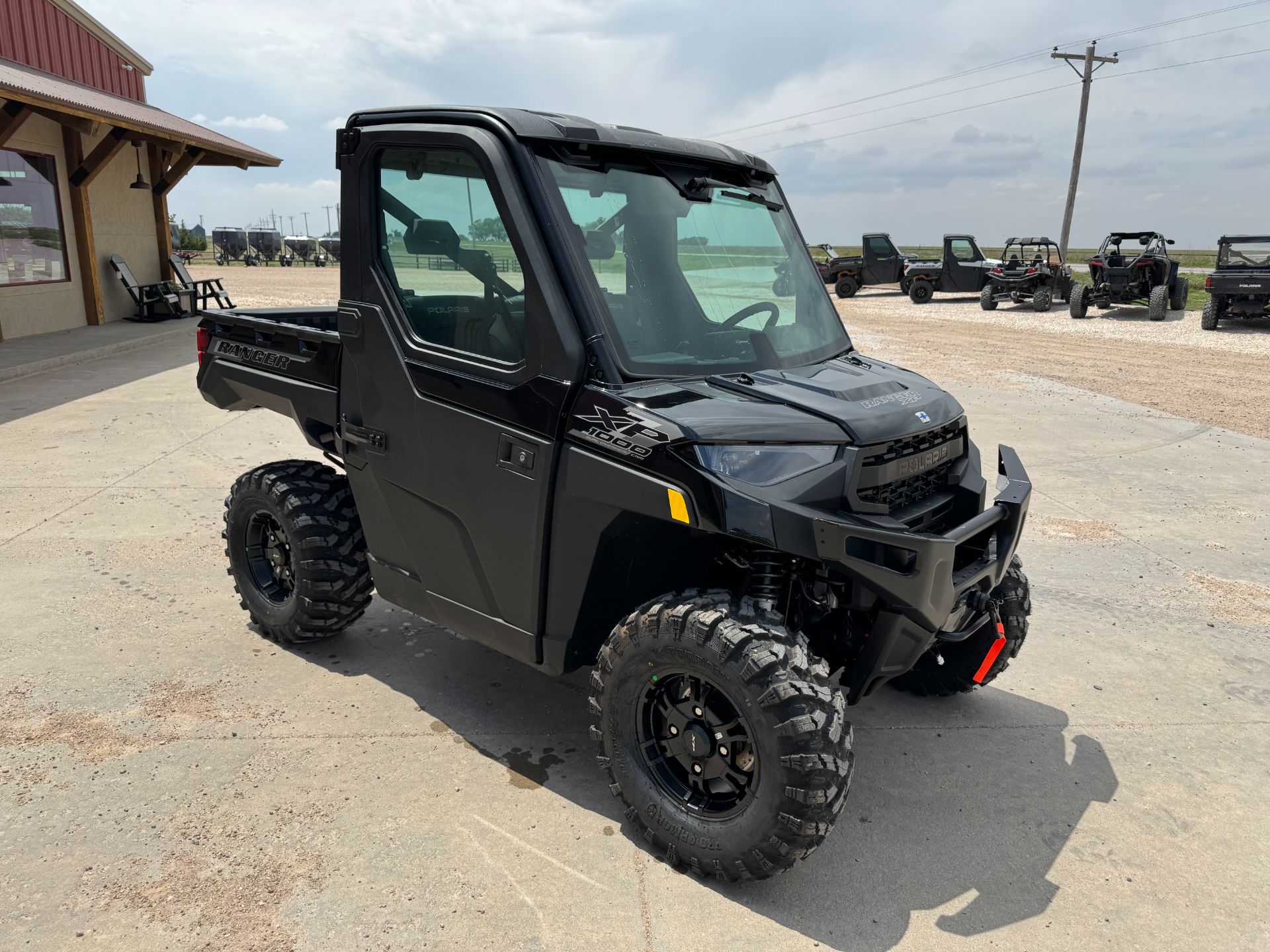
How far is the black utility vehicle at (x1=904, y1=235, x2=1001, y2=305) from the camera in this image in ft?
88.8

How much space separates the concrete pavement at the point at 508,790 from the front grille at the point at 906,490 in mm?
1098

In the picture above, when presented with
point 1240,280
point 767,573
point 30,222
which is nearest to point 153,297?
point 30,222

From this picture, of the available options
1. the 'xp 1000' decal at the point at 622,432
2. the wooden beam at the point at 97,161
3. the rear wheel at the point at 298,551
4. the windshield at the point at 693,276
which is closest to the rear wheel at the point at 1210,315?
the windshield at the point at 693,276

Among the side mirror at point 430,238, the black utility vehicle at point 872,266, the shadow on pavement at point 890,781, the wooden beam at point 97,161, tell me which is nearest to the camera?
the shadow on pavement at point 890,781

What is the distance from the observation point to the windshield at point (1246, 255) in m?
18.9

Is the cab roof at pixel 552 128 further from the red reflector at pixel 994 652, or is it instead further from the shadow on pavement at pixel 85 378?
the shadow on pavement at pixel 85 378

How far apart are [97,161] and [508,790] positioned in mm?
16104

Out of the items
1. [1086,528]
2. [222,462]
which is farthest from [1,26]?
[1086,528]

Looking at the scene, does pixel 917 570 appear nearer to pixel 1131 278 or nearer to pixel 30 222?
pixel 30 222

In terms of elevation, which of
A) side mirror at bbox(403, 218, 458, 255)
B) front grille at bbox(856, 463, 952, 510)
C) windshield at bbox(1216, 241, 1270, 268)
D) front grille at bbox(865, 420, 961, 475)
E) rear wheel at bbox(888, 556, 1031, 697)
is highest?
windshield at bbox(1216, 241, 1270, 268)

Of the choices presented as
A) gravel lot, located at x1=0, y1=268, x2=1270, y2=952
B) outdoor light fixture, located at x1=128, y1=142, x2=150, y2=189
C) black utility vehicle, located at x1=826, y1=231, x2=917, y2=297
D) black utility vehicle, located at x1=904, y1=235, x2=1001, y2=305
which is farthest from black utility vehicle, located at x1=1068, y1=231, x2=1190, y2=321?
outdoor light fixture, located at x1=128, y1=142, x2=150, y2=189

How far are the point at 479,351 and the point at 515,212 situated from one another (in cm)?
49

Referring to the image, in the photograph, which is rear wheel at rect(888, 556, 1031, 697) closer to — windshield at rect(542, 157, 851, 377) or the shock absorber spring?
the shock absorber spring

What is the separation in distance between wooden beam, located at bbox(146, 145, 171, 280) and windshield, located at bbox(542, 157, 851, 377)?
18.6 m
